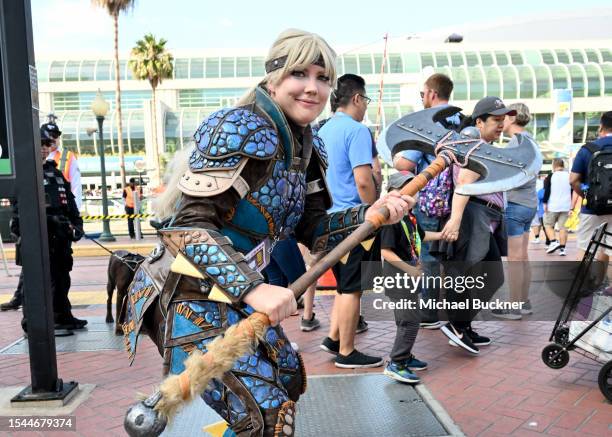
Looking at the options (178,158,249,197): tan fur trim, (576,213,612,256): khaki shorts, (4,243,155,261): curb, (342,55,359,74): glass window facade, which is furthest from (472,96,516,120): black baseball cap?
(342,55,359,74): glass window facade

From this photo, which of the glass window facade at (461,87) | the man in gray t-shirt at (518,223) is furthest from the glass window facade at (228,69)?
the man in gray t-shirt at (518,223)

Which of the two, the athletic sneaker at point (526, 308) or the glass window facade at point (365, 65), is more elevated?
the glass window facade at point (365, 65)

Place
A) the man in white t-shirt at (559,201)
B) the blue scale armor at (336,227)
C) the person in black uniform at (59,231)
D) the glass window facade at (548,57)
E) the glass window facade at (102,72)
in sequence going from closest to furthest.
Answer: the blue scale armor at (336,227) → the person in black uniform at (59,231) → the man in white t-shirt at (559,201) → the glass window facade at (548,57) → the glass window facade at (102,72)

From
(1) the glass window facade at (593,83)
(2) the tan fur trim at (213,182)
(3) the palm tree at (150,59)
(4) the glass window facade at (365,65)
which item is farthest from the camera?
(4) the glass window facade at (365,65)

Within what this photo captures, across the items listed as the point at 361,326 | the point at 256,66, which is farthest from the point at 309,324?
the point at 256,66

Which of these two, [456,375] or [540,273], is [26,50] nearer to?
[456,375]

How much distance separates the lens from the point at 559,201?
10.0 m

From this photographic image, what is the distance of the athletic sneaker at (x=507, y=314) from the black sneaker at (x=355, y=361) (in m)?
2.06

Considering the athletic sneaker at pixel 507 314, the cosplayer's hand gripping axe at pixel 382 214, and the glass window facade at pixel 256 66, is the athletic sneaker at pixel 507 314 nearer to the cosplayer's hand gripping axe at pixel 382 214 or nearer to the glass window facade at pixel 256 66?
the cosplayer's hand gripping axe at pixel 382 214

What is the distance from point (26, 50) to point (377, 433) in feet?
10.5

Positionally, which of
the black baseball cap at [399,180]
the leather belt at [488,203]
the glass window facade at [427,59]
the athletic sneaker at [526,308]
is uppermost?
the glass window facade at [427,59]

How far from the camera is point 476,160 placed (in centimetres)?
248

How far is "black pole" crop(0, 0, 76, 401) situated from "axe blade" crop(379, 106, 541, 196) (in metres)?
2.28

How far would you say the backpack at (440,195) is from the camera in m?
4.59
